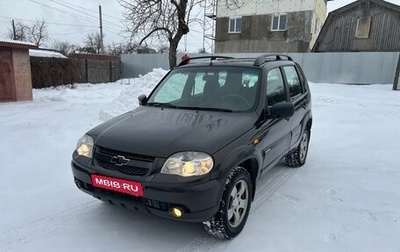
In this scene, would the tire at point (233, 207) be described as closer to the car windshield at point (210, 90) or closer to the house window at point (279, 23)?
the car windshield at point (210, 90)

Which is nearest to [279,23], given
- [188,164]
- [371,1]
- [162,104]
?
[371,1]

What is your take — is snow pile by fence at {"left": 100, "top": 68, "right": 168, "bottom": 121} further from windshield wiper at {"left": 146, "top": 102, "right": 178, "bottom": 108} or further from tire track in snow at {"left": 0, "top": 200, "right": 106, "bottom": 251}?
tire track in snow at {"left": 0, "top": 200, "right": 106, "bottom": 251}

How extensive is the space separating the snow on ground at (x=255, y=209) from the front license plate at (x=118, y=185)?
0.55 m

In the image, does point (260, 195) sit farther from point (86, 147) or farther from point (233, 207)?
point (86, 147)

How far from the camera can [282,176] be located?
14.8 feet

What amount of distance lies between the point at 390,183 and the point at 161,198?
11.6 ft

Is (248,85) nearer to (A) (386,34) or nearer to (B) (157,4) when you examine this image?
(B) (157,4)

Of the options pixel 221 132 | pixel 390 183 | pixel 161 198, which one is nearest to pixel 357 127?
pixel 390 183

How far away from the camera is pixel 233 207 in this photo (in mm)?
2908

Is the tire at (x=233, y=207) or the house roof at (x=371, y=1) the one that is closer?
the tire at (x=233, y=207)

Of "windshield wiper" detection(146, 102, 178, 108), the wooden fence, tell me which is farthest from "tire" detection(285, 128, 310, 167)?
the wooden fence

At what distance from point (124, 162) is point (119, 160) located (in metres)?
0.06

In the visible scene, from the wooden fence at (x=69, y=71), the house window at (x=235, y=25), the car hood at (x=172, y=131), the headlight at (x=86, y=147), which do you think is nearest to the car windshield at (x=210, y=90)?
the car hood at (x=172, y=131)

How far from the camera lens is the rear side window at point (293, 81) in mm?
4336
